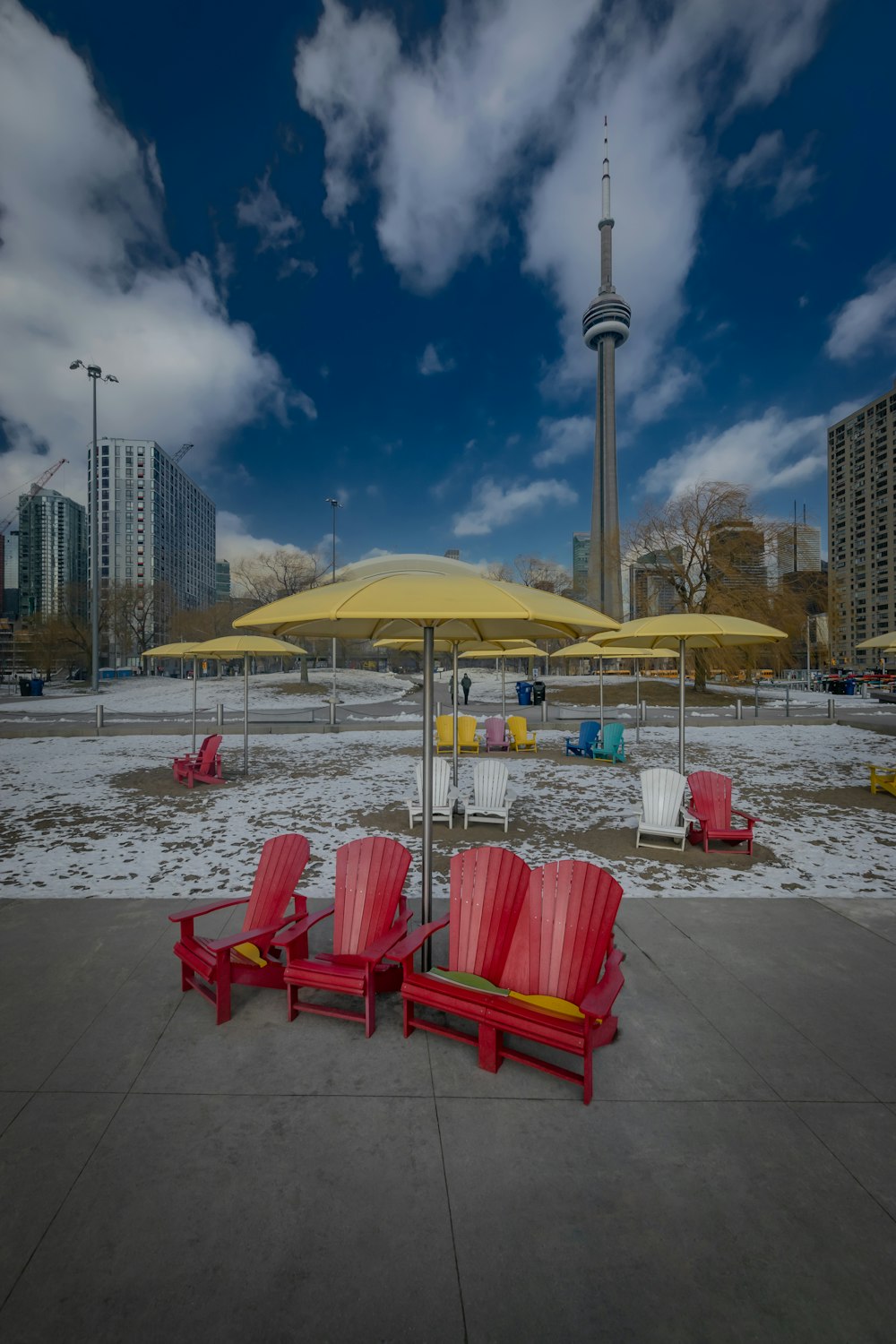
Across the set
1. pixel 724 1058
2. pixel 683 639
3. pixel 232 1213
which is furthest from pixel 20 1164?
pixel 683 639

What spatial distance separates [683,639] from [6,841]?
10393 mm

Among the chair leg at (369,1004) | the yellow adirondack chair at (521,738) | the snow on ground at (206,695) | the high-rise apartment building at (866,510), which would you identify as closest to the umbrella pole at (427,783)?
the chair leg at (369,1004)

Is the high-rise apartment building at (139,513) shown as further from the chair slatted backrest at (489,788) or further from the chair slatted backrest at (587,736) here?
the chair slatted backrest at (489,788)

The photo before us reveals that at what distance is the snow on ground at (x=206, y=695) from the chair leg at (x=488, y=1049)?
89.3ft

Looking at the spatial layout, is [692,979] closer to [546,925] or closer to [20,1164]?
[546,925]

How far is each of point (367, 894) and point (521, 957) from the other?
1.11 meters

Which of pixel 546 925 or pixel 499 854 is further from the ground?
pixel 499 854

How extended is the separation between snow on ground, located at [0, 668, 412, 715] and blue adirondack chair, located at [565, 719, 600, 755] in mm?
17657

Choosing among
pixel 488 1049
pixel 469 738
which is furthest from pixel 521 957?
pixel 469 738

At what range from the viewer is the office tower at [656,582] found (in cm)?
3422

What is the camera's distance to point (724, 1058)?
3389 millimetres

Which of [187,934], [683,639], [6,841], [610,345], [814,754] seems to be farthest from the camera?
[610,345]

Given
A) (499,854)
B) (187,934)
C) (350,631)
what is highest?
(350,631)

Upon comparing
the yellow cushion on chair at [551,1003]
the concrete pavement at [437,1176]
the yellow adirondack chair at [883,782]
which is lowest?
the concrete pavement at [437,1176]
